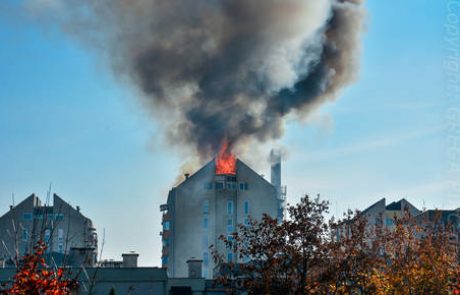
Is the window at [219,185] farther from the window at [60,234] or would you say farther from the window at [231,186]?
the window at [60,234]

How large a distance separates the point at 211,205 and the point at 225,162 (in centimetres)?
566

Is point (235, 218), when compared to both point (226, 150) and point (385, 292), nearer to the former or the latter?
point (226, 150)

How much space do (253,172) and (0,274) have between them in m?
52.1

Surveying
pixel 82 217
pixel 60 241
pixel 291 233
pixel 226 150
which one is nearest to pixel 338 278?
pixel 291 233

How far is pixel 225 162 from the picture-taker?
333 ft

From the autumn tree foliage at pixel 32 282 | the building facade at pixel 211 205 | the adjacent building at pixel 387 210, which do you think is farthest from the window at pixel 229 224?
the autumn tree foliage at pixel 32 282

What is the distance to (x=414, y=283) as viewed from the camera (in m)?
41.6

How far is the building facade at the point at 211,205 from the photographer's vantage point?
333 feet

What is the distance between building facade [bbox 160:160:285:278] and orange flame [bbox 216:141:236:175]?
301 mm

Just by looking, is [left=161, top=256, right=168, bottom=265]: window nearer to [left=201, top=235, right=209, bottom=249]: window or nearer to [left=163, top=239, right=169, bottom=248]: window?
[left=163, top=239, right=169, bottom=248]: window

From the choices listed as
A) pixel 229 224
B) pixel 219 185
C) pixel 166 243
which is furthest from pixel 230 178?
pixel 166 243

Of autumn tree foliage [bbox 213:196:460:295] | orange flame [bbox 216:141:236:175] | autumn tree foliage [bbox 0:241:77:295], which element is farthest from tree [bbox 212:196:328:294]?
orange flame [bbox 216:141:236:175]

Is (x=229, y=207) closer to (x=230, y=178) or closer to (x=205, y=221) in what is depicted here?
(x=205, y=221)

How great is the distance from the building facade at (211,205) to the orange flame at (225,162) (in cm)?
30
